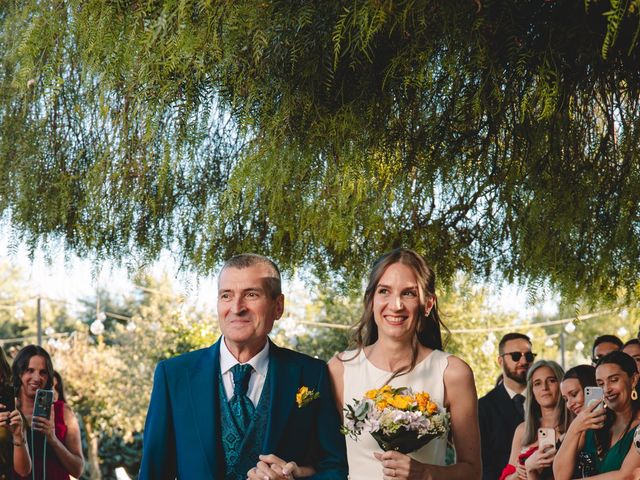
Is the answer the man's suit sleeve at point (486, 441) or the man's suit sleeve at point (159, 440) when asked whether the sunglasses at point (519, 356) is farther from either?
the man's suit sleeve at point (159, 440)

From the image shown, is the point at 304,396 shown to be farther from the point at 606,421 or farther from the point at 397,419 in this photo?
the point at 606,421

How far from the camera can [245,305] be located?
132 inches

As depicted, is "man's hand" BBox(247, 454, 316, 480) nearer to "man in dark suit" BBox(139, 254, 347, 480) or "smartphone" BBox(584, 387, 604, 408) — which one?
"man in dark suit" BBox(139, 254, 347, 480)

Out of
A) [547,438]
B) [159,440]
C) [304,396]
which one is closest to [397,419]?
[304,396]

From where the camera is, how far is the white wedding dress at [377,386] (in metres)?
3.71

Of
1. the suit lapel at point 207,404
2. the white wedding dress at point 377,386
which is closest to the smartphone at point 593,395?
the white wedding dress at point 377,386

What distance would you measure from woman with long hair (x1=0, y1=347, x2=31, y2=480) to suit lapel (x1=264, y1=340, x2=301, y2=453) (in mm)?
2397

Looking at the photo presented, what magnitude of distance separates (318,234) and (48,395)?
169 centimetres

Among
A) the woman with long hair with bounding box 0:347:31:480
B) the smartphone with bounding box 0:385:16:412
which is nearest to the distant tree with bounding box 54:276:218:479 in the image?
the woman with long hair with bounding box 0:347:31:480

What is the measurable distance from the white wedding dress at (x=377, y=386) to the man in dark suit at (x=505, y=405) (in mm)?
3145

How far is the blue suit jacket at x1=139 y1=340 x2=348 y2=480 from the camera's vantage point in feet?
10.9

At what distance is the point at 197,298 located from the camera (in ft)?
19.1

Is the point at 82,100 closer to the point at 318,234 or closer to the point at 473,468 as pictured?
the point at 318,234

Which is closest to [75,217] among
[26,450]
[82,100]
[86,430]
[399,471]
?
[82,100]
